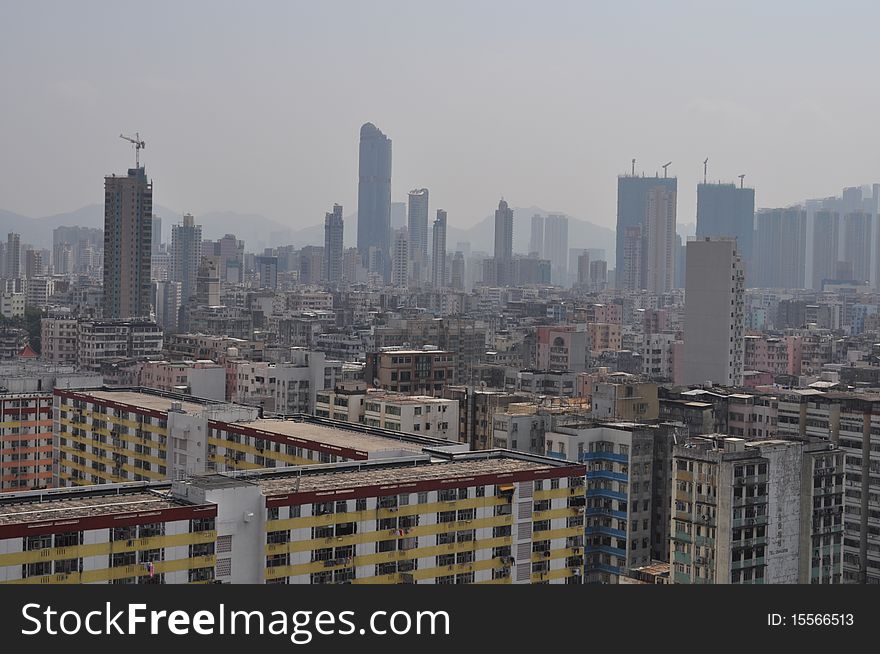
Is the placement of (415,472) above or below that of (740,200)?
below

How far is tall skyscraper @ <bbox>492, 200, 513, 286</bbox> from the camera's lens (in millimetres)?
102250

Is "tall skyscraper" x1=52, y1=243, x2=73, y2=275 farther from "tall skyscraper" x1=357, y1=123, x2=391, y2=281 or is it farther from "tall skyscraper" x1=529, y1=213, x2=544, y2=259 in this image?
"tall skyscraper" x1=529, y1=213, x2=544, y2=259

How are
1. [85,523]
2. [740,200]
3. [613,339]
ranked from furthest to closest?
[740,200]
[613,339]
[85,523]

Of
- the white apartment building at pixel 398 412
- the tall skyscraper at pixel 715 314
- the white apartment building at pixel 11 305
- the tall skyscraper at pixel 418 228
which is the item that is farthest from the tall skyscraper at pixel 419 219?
the white apartment building at pixel 398 412

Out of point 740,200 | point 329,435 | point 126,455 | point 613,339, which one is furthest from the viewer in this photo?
point 740,200

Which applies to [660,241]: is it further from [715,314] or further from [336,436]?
[336,436]

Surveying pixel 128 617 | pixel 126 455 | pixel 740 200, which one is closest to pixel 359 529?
pixel 128 617

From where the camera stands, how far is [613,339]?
47.6 m

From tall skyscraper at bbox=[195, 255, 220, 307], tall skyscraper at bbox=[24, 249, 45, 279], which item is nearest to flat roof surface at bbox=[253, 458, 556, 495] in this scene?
tall skyscraper at bbox=[195, 255, 220, 307]

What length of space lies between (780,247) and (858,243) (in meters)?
5.56

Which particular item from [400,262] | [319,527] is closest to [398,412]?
[319,527]

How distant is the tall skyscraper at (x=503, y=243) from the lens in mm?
102250

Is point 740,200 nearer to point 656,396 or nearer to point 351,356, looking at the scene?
point 351,356

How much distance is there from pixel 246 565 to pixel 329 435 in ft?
15.9
